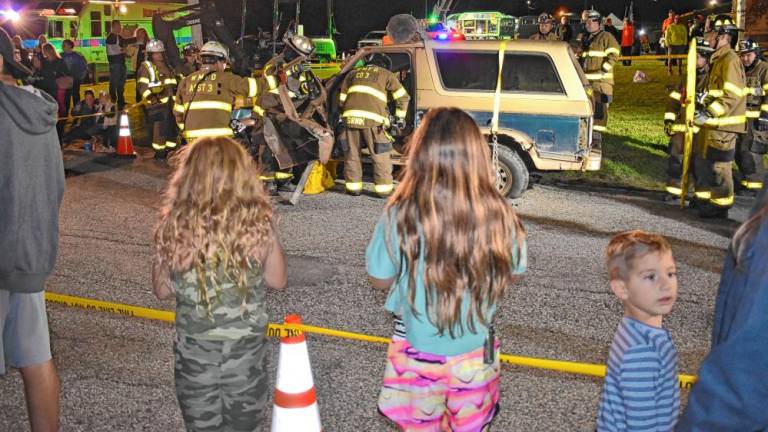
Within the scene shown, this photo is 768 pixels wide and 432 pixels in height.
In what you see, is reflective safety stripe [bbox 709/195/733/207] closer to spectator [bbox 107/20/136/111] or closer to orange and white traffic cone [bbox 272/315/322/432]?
orange and white traffic cone [bbox 272/315/322/432]

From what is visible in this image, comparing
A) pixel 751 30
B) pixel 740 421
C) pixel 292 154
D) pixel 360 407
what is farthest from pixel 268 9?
pixel 740 421

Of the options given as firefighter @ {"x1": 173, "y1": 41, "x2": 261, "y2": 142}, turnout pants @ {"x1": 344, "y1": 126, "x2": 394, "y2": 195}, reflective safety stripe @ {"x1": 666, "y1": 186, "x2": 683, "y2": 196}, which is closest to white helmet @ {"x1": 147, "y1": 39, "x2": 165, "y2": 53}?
firefighter @ {"x1": 173, "y1": 41, "x2": 261, "y2": 142}

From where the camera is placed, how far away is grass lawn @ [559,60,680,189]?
1207 centimetres

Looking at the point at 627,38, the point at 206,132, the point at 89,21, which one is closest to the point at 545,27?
the point at 206,132

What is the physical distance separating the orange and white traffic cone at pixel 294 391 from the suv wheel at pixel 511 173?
23.5ft

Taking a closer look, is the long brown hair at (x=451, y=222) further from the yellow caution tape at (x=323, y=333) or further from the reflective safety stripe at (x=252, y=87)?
the reflective safety stripe at (x=252, y=87)

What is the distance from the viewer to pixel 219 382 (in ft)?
10.6

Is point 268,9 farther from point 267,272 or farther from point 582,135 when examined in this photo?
point 267,272

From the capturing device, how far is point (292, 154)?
34.5 ft

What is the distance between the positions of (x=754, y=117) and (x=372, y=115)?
15.2 feet

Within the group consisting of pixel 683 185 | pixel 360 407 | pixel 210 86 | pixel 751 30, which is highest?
pixel 751 30

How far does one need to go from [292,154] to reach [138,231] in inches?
94.2

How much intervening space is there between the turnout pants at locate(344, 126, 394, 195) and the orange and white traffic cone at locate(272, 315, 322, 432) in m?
7.22

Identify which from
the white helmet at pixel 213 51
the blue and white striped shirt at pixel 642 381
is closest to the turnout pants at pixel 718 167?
the white helmet at pixel 213 51
